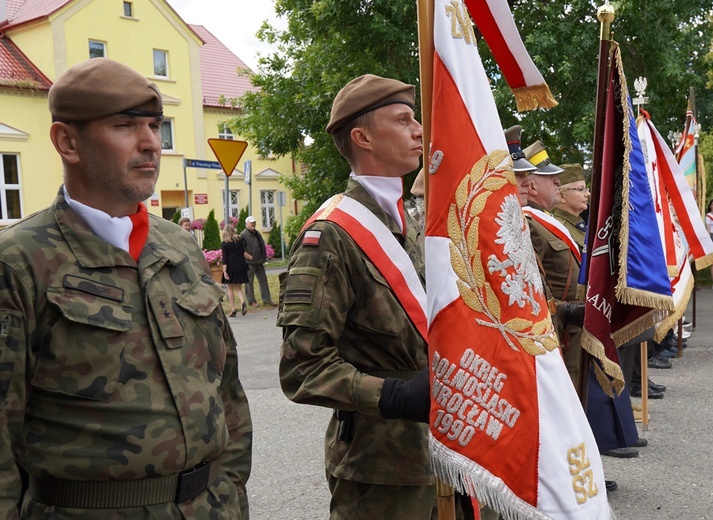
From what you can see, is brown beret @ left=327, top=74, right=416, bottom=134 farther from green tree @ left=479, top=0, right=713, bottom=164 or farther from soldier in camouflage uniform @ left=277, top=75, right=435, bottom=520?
green tree @ left=479, top=0, right=713, bottom=164

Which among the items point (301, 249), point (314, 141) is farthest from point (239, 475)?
point (314, 141)

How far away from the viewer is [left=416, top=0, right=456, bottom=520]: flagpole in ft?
7.84

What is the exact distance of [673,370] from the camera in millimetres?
8703

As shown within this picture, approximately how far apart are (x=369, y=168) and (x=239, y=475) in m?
1.18

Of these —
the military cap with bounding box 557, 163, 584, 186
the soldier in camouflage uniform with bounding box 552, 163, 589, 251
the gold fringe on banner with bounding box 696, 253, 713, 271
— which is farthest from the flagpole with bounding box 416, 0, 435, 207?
the gold fringe on banner with bounding box 696, 253, 713, 271

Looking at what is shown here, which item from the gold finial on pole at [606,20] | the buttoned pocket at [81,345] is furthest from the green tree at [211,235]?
the buttoned pocket at [81,345]

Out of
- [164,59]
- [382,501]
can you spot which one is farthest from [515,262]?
[164,59]

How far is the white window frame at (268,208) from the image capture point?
38.7 metres

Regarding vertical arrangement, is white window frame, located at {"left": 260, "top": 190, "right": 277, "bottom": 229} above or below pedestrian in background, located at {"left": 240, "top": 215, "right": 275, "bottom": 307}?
below

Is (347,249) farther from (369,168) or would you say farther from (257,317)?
(257,317)

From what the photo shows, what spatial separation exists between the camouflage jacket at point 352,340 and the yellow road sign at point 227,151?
336 inches

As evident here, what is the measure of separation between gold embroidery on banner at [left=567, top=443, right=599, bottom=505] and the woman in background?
12.8 m

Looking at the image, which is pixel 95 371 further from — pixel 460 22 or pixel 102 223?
pixel 460 22

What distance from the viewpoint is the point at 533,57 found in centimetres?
1236
